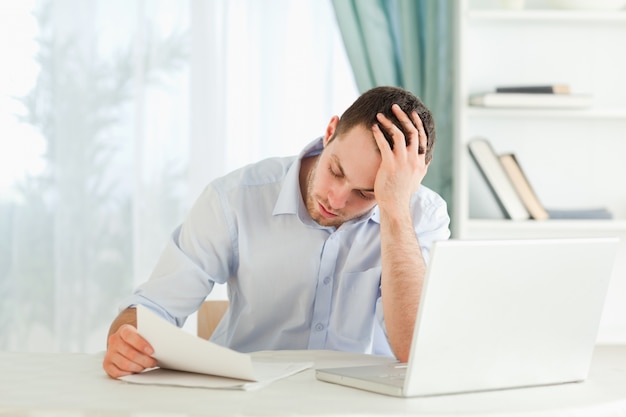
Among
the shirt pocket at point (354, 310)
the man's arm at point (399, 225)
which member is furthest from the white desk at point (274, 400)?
the shirt pocket at point (354, 310)

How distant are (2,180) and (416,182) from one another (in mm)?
1807

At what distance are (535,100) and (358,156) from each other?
1.28 metres

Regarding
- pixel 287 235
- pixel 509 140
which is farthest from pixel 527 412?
pixel 509 140

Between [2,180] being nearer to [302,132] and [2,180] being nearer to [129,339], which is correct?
[302,132]

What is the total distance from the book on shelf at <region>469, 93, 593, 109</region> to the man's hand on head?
3.66 ft

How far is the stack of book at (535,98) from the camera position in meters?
2.79

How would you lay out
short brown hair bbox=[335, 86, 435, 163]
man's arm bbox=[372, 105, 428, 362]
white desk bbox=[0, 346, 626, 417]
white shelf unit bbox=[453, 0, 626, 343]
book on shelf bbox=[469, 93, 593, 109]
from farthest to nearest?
1. white shelf unit bbox=[453, 0, 626, 343]
2. book on shelf bbox=[469, 93, 593, 109]
3. short brown hair bbox=[335, 86, 435, 163]
4. man's arm bbox=[372, 105, 428, 362]
5. white desk bbox=[0, 346, 626, 417]

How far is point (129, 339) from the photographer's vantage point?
4.29 ft

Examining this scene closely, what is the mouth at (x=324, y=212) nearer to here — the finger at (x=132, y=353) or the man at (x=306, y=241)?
the man at (x=306, y=241)

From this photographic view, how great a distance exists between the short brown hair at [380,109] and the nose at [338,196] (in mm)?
112

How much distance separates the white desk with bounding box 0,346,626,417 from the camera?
109 cm

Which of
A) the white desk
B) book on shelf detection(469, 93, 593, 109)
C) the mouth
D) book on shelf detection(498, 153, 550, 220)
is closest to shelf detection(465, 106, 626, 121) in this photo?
book on shelf detection(469, 93, 593, 109)

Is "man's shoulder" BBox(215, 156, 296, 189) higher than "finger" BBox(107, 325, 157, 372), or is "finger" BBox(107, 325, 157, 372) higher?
"man's shoulder" BBox(215, 156, 296, 189)

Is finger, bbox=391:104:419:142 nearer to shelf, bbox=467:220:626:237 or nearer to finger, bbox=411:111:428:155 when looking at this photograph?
finger, bbox=411:111:428:155
